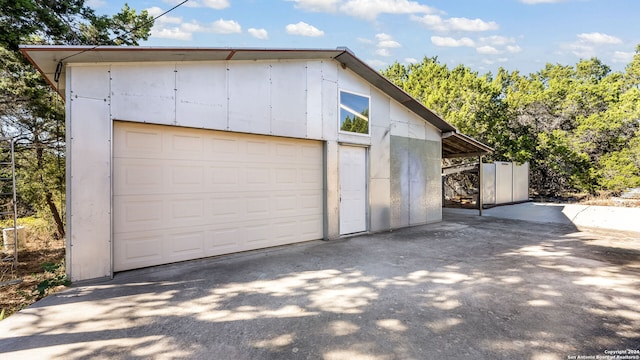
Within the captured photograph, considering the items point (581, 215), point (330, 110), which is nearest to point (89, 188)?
point (330, 110)

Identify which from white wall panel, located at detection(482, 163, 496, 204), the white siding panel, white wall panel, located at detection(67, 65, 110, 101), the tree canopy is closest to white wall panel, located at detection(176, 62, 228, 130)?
white wall panel, located at detection(67, 65, 110, 101)

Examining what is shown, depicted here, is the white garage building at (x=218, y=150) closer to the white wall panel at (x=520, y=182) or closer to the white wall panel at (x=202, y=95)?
the white wall panel at (x=202, y=95)

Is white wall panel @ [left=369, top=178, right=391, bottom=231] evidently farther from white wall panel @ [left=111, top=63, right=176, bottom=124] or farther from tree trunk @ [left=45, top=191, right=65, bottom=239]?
tree trunk @ [left=45, top=191, right=65, bottom=239]

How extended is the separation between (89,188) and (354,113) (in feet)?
17.8

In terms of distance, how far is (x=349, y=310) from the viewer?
2.95 m

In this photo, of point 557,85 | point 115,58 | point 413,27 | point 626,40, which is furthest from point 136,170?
point 626,40

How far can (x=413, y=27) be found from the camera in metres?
9.61

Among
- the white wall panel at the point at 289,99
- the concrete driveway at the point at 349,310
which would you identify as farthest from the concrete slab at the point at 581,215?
the white wall panel at the point at 289,99

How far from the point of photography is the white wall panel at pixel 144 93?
4.09 meters

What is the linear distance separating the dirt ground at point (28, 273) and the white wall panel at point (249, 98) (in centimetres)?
359

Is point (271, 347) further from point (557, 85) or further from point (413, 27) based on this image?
point (557, 85)

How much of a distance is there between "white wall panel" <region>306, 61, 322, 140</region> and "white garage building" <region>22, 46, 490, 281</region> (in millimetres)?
32

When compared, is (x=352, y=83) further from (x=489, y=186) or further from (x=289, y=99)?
(x=489, y=186)

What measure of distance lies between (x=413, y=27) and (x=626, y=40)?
64.9ft
